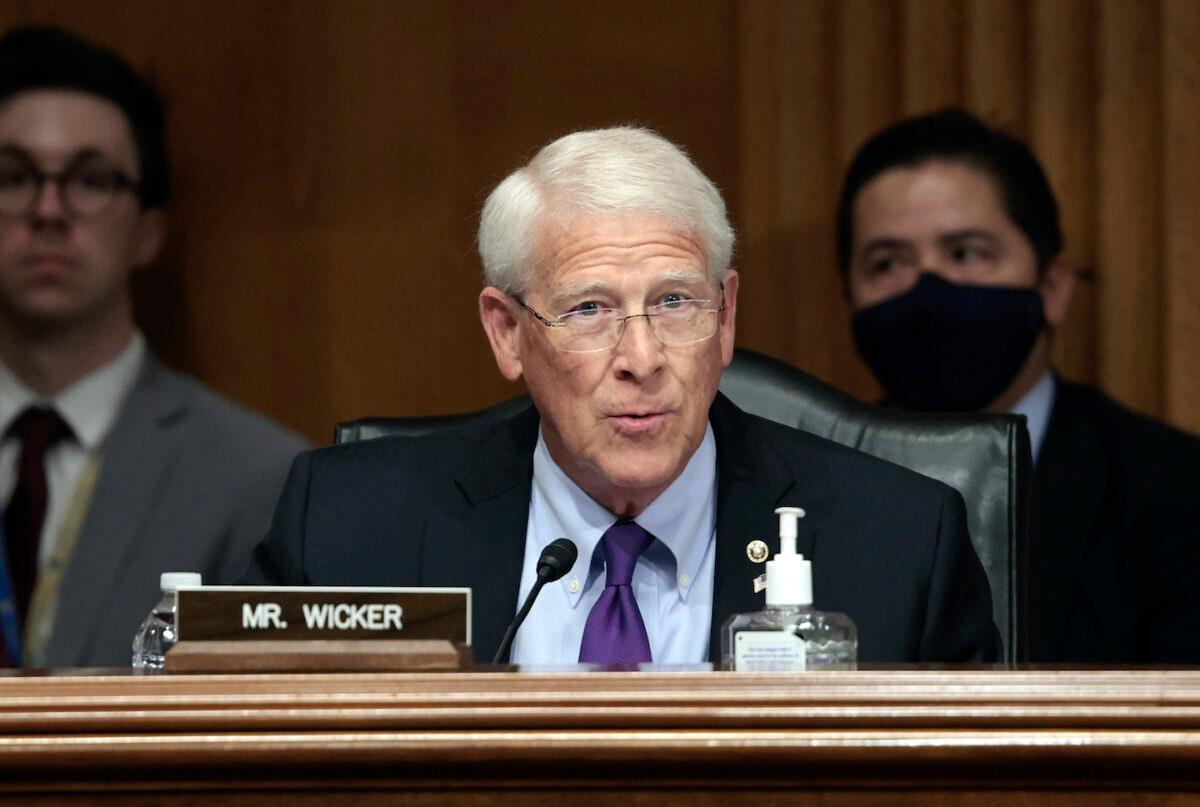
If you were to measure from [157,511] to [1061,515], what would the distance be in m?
1.62

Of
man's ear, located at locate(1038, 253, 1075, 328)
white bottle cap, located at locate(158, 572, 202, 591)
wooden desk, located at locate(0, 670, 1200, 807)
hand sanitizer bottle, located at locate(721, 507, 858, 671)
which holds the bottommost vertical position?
wooden desk, located at locate(0, 670, 1200, 807)

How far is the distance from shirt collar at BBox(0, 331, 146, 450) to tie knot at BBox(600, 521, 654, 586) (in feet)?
5.10

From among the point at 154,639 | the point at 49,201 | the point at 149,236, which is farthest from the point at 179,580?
the point at 149,236

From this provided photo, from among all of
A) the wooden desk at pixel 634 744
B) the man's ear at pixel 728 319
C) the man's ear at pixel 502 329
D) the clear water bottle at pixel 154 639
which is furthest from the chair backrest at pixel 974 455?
the wooden desk at pixel 634 744

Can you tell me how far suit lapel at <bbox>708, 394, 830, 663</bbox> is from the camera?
210cm

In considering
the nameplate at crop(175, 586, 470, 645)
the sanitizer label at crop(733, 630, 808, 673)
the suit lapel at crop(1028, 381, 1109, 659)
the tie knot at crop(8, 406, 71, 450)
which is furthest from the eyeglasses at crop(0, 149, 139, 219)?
the sanitizer label at crop(733, 630, 808, 673)

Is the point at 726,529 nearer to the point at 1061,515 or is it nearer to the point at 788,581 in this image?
the point at 788,581

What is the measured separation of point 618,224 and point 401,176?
5.32 feet

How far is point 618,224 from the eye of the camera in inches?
85.4

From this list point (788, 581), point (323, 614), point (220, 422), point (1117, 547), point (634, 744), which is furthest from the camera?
point (220, 422)

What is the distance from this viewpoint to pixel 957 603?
216 centimetres

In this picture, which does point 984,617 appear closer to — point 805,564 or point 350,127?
point 805,564

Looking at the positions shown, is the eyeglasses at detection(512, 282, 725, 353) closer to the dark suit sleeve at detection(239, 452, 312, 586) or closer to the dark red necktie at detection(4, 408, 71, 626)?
the dark suit sleeve at detection(239, 452, 312, 586)

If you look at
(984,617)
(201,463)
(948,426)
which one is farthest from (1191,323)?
(201,463)
